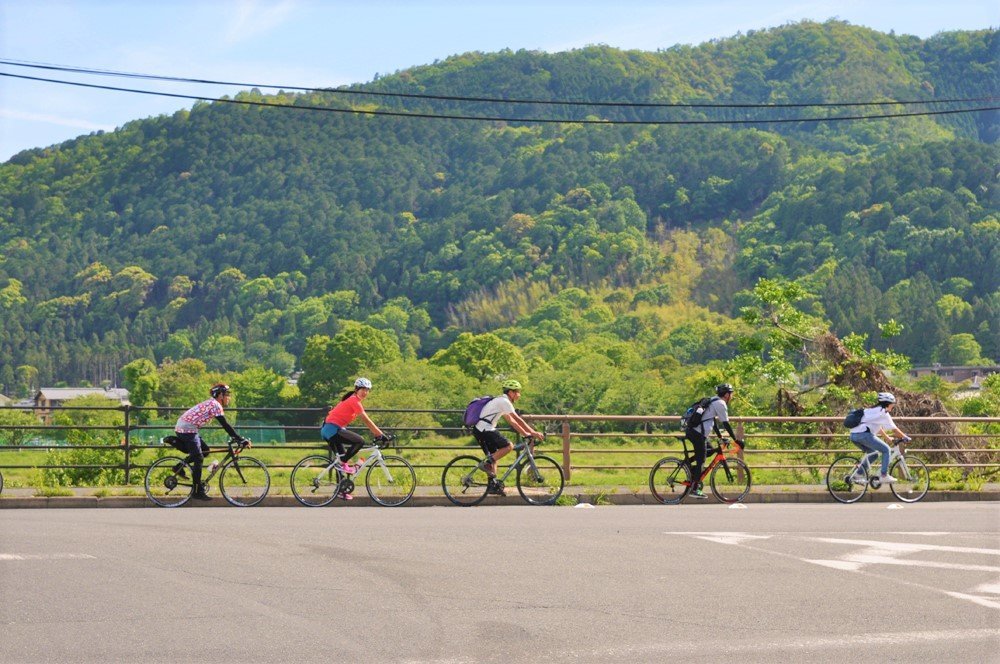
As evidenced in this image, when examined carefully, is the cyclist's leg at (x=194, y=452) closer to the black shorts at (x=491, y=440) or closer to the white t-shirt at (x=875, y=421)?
the black shorts at (x=491, y=440)

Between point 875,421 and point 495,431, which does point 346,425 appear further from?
point 875,421

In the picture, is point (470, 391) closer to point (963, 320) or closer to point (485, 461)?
point (963, 320)

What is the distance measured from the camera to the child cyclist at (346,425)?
17062 mm

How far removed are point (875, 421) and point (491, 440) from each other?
5871mm

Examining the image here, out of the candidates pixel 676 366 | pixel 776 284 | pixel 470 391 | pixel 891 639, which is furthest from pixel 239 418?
pixel 891 639

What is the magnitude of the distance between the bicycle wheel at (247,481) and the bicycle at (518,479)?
244 centimetres

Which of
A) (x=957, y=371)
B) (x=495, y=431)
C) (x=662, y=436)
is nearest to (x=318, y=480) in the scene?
(x=495, y=431)

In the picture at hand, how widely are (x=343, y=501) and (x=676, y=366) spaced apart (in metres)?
154

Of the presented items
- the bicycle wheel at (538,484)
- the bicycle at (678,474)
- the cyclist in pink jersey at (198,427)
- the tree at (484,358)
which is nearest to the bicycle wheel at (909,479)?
the bicycle at (678,474)

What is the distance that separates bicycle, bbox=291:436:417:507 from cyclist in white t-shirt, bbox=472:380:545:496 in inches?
41.8

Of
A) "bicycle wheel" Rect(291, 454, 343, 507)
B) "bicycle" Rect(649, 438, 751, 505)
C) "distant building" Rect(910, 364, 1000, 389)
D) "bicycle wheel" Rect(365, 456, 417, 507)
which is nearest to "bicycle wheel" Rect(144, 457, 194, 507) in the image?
"bicycle wheel" Rect(291, 454, 343, 507)

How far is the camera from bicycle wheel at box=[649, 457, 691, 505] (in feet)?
60.4

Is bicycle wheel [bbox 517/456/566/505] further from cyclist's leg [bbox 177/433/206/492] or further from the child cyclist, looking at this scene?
cyclist's leg [bbox 177/433/206/492]

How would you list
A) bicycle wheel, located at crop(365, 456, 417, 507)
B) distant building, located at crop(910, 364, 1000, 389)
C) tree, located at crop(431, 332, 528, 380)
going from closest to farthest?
bicycle wheel, located at crop(365, 456, 417, 507), tree, located at crop(431, 332, 528, 380), distant building, located at crop(910, 364, 1000, 389)
